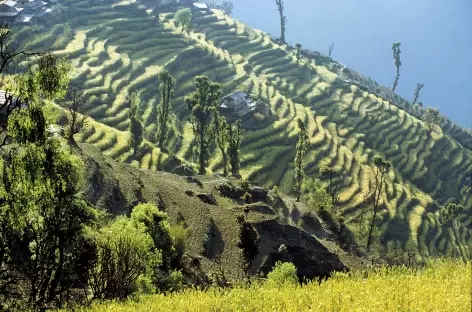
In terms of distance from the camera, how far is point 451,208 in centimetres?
11506

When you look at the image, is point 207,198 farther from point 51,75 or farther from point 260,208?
point 51,75

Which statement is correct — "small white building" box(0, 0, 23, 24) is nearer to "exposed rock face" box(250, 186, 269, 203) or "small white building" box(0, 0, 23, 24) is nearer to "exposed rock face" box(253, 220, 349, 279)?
"exposed rock face" box(250, 186, 269, 203)

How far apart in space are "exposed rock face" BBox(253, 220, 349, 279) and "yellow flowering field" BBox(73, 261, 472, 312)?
3362cm

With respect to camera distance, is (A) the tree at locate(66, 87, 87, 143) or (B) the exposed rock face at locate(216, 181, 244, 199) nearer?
(A) the tree at locate(66, 87, 87, 143)

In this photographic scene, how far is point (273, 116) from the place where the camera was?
5536 inches

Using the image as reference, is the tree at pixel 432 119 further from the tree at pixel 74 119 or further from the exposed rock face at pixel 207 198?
the exposed rock face at pixel 207 198

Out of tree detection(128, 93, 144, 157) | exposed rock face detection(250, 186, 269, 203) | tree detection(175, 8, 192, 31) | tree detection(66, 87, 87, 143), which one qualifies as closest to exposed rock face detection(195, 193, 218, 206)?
exposed rock face detection(250, 186, 269, 203)

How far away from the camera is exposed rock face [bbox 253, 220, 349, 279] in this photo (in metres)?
49.2

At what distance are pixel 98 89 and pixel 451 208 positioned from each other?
335ft

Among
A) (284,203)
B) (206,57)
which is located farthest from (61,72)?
(206,57)

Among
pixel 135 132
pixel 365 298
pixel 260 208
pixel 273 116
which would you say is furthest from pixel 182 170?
pixel 365 298

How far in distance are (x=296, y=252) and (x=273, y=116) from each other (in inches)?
3666

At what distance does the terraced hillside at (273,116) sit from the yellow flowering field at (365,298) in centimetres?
7738

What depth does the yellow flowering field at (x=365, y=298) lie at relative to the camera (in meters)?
11.5
